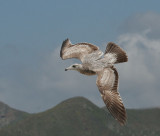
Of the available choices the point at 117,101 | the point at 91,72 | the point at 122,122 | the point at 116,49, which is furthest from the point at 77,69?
the point at 122,122

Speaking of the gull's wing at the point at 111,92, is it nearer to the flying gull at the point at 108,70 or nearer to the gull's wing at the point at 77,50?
the flying gull at the point at 108,70

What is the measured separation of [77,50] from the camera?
129ft

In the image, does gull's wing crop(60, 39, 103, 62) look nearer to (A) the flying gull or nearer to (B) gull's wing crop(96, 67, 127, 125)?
(A) the flying gull

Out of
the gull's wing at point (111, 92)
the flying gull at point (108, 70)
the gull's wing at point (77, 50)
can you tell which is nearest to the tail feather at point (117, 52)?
the flying gull at point (108, 70)

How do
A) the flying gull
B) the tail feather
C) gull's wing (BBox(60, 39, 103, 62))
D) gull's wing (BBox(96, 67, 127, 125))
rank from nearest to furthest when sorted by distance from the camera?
gull's wing (BBox(96, 67, 127, 125)) < the flying gull < the tail feather < gull's wing (BBox(60, 39, 103, 62))

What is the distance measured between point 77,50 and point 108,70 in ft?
31.2

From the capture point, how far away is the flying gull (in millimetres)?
26703

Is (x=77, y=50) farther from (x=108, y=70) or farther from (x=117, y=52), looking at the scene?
(x=108, y=70)

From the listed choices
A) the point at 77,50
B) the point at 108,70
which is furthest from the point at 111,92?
the point at 77,50


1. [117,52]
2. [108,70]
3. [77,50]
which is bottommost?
[108,70]

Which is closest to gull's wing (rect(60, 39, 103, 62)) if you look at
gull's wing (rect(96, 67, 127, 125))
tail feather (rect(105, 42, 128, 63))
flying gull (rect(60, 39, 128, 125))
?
flying gull (rect(60, 39, 128, 125))

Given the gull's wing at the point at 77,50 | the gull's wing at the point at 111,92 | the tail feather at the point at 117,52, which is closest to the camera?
the gull's wing at the point at 111,92

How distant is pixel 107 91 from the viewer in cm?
2859

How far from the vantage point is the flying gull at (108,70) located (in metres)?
26.7
